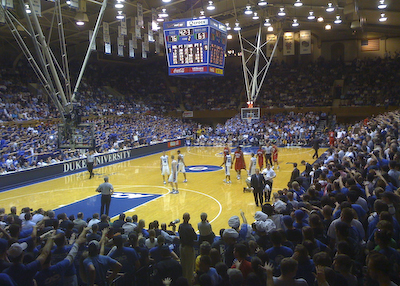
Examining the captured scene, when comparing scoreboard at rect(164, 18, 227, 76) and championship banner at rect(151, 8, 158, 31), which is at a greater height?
championship banner at rect(151, 8, 158, 31)

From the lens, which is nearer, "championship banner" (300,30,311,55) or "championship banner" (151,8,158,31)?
"championship banner" (151,8,158,31)

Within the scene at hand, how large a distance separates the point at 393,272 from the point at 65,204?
12.7m

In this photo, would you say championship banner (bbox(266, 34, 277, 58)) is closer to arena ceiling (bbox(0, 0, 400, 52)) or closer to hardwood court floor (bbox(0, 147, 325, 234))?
arena ceiling (bbox(0, 0, 400, 52))

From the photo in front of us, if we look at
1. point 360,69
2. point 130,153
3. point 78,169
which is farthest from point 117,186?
point 360,69

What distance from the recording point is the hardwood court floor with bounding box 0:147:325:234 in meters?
12.0

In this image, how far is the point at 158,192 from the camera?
1524 cm

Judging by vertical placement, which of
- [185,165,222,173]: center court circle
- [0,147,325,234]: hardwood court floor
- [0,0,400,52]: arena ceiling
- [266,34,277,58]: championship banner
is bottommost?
[0,147,325,234]: hardwood court floor

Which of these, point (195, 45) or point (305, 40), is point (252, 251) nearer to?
point (195, 45)

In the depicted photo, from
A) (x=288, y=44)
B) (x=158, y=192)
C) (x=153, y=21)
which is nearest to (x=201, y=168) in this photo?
(x=158, y=192)

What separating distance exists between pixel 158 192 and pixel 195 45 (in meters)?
8.59

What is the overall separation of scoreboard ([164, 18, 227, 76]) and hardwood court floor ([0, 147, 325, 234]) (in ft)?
19.7

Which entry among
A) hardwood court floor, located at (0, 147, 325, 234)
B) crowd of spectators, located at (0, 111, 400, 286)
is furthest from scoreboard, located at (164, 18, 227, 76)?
crowd of spectators, located at (0, 111, 400, 286)

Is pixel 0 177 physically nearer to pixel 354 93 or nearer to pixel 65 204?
pixel 65 204

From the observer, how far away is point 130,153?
25.9 m
